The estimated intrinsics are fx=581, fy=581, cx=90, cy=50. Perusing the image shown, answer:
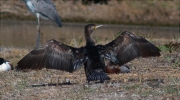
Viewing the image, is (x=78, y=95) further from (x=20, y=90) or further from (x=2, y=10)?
(x=2, y=10)

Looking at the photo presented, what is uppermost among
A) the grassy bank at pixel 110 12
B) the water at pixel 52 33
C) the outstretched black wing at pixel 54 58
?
the grassy bank at pixel 110 12

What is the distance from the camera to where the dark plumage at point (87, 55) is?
819 centimetres

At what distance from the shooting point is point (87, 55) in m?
8.23

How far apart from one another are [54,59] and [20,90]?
0.69 meters

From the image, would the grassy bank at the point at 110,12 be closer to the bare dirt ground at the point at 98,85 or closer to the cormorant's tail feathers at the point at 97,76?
the bare dirt ground at the point at 98,85

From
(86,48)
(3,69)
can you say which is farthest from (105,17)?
(86,48)

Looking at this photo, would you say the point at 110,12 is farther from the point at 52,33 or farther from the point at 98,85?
the point at 98,85

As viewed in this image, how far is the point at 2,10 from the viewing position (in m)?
26.8

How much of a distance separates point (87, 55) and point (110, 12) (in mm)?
19013

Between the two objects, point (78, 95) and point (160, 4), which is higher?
point (160, 4)

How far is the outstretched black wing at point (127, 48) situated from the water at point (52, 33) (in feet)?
19.0

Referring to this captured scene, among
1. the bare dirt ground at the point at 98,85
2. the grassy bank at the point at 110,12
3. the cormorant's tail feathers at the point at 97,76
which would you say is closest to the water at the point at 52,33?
the grassy bank at the point at 110,12

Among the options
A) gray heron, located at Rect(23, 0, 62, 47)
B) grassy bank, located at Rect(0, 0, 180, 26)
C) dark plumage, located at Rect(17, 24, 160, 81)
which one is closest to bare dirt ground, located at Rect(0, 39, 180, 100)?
dark plumage, located at Rect(17, 24, 160, 81)

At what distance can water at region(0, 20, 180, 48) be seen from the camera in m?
17.4
